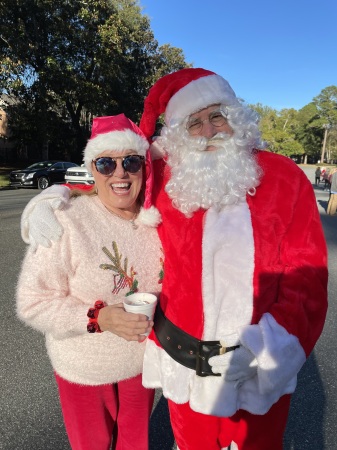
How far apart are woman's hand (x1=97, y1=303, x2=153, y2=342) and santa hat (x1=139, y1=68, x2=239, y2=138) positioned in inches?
39.0

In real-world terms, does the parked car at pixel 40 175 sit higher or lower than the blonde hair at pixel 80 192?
lower

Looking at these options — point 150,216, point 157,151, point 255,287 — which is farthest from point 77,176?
point 255,287

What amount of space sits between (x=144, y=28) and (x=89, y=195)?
29768 millimetres

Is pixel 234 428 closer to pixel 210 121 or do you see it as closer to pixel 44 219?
pixel 44 219

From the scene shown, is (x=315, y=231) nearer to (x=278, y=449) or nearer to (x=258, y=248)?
(x=258, y=248)

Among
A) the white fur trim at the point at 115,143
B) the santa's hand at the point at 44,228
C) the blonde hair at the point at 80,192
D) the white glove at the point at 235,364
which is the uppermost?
the white fur trim at the point at 115,143

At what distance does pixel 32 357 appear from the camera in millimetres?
3215

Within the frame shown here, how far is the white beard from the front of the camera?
1.63 metres

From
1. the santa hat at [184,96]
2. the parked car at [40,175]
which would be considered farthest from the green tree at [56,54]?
the santa hat at [184,96]

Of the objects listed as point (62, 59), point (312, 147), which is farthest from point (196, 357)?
point (312, 147)

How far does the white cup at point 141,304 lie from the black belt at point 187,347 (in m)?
0.16

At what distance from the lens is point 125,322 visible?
1478 millimetres

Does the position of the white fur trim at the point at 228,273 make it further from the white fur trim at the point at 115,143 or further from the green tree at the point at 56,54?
the green tree at the point at 56,54

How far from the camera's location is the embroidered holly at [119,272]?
5.51ft
